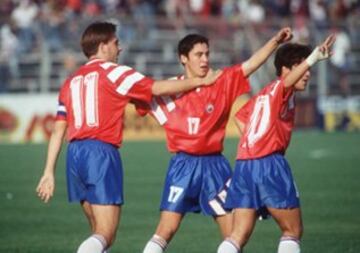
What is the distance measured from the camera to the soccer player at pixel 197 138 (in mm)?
10281

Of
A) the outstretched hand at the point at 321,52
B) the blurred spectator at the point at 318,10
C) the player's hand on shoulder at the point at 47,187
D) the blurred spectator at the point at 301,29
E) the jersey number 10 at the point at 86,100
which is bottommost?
the blurred spectator at the point at 301,29

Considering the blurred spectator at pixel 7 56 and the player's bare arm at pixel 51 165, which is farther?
the blurred spectator at pixel 7 56

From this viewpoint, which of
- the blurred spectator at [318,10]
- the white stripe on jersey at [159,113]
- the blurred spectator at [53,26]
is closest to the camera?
the white stripe on jersey at [159,113]

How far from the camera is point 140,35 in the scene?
34.0 metres

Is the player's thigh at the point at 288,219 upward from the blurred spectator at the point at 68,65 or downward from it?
upward

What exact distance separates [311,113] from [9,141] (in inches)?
320

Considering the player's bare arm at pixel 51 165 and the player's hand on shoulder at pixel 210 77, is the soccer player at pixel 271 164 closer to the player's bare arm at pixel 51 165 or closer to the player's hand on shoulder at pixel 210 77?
the player's hand on shoulder at pixel 210 77

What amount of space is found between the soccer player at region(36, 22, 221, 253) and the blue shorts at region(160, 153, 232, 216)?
67 centimetres

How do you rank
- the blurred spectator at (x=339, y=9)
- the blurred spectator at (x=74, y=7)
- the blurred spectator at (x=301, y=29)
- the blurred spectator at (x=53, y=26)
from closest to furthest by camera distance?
1. the blurred spectator at (x=53, y=26)
2. the blurred spectator at (x=74, y=7)
3. the blurred spectator at (x=301, y=29)
4. the blurred spectator at (x=339, y=9)

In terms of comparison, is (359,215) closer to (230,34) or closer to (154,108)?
(154,108)

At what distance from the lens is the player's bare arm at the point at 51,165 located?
9680mm

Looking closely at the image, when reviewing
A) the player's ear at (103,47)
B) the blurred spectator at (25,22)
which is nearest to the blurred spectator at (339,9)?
the blurred spectator at (25,22)

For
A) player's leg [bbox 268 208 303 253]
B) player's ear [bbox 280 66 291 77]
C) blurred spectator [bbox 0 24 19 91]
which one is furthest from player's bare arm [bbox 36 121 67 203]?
blurred spectator [bbox 0 24 19 91]

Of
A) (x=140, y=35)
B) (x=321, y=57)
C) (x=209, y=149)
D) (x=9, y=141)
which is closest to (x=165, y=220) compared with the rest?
(x=209, y=149)
